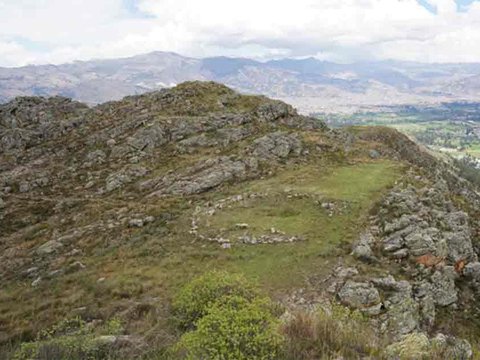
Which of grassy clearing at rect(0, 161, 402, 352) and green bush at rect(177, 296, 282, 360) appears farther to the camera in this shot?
grassy clearing at rect(0, 161, 402, 352)

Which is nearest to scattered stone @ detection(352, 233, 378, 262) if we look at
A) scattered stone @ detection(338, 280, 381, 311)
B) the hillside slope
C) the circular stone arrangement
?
the hillside slope

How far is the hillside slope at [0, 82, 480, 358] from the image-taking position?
25.3 meters

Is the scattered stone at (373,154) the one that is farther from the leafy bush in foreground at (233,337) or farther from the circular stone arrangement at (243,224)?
the leafy bush in foreground at (233,337)

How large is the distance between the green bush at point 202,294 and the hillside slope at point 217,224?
3.22 ft

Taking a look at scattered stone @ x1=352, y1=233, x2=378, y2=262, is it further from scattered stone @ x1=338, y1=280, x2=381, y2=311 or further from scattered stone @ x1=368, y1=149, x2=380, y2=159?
scattered stone @ x1=368, y1=149, x2=380, y2=159

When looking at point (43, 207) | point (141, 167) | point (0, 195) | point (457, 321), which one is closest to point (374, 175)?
point (457, 321)

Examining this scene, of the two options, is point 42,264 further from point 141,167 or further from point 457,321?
point 457,321

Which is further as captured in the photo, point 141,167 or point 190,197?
point 141,167

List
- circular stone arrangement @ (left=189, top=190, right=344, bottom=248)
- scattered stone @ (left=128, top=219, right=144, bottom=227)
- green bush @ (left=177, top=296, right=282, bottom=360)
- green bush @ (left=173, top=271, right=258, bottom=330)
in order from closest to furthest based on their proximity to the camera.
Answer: green bush @ (left=177, top=296, right=282, bottom=360) < green bush @ (left=173, top=271, right=258, bottom=330) < circular stone arrangement @ (left=189, top=190, right=344, bottom=248) < scattered stone @ (left=128, top=219, right=144, bottom=227)

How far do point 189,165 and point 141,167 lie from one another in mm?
5271

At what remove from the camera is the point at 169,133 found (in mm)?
56312

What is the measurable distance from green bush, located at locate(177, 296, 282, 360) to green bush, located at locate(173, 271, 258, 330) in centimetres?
361

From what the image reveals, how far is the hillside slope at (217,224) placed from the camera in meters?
25.3

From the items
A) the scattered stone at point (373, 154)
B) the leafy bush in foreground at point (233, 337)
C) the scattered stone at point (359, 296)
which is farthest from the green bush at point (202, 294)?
the scattered stone at point (373, 154)
